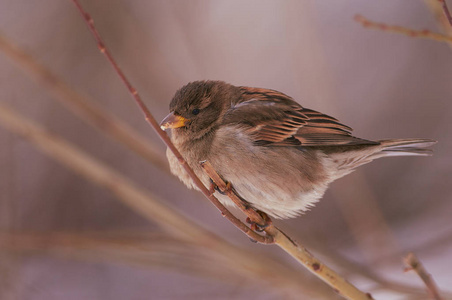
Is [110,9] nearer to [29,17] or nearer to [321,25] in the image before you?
[29,17]

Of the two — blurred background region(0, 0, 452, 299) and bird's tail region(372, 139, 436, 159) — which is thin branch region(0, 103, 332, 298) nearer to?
blurred background region(0, 0, 452, 299)

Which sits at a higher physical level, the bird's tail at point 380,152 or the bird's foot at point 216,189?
the bird's foot at point 216,189

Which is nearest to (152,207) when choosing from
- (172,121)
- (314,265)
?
(172,121)

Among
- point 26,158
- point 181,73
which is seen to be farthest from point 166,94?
point 26,158

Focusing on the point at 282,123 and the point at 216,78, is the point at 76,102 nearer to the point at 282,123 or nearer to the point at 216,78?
the point at 282,123

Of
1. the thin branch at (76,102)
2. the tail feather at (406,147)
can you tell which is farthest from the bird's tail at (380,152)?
the thin branch at (76,102)

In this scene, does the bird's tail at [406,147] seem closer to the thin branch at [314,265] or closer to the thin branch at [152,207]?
the thin branch at [314,265]
